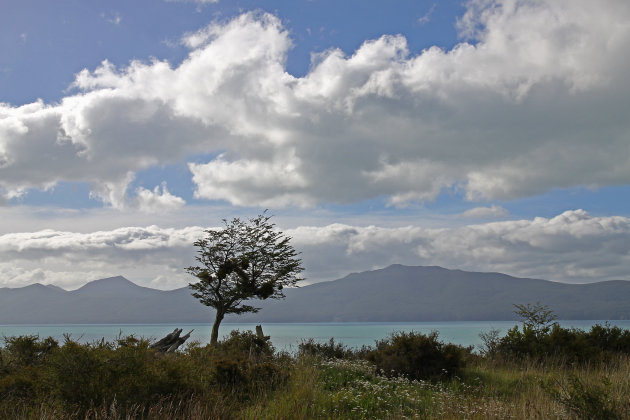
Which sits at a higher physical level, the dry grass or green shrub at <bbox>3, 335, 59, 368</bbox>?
green shrub at <bbox>3, 335, 59, 368</bbox>

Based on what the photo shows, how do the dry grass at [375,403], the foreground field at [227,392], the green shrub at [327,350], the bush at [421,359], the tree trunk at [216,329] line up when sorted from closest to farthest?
the dry grass at [375,403] → the foreground field at [227,392] → the bush at [421,359] → the green shrub at [327,350] → the tree trunk at [216,329]

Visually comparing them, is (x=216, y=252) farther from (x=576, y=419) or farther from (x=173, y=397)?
(x=576, y=419)

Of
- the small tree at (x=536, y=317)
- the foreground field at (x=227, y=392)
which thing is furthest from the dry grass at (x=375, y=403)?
the small tree at (x=536, y=317)

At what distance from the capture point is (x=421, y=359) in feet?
58.3

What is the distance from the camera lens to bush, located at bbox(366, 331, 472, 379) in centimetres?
1745

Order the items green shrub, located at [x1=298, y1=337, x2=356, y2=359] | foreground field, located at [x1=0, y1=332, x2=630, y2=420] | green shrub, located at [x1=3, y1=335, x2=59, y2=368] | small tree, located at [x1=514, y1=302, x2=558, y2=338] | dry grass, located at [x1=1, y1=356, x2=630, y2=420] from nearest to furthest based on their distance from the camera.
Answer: dry grass, located at [x1=1, y1=356, x2=630, y2=420] → foreground field, located at [x1=0, y1=332, x2=630, y2=420] → green shrub, located at [x1=3, y1=335, x2=59, y2=368] → green shrub, located at [x1=298, y1=337, x2=356, y2=359] → small tree, located at [x1=514, y1=302, x2=558, y2=338]

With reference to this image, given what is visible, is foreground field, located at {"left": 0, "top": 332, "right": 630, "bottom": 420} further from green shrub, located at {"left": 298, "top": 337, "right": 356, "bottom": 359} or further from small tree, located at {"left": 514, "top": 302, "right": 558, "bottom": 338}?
small tree, located at {"left": 514, "top": 302, "right": 558, "bottom": 338}

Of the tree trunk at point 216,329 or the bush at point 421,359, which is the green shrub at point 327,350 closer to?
the bush at point 421,359

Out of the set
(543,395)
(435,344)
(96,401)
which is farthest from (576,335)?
(96,401)

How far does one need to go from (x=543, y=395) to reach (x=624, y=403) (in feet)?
6.45

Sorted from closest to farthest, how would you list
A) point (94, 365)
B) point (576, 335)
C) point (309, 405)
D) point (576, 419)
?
point (576, 419), point (94, 365), point (309, 405), point (576, 335)

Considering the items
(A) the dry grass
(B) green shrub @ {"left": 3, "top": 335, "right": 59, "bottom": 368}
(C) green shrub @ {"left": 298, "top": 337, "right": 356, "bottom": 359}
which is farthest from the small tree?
(B) green shrub @ {"left": 3, "top": 335, "right": 59, "bottom": 368}

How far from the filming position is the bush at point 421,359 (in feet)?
57.3

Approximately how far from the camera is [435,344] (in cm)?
Result: 1797
